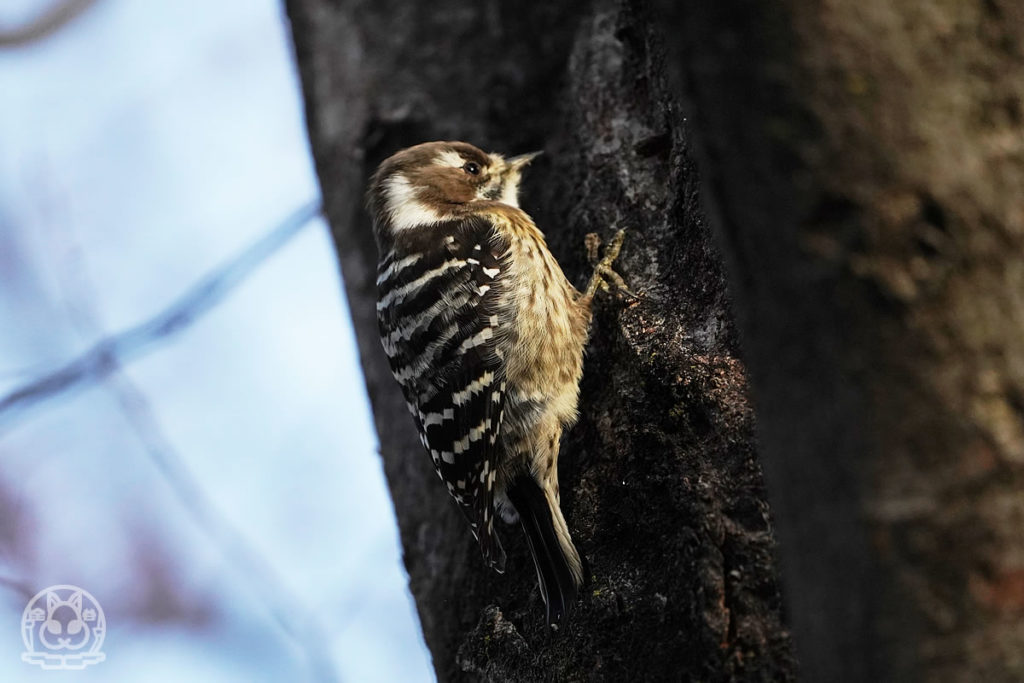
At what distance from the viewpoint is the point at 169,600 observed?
232 inches

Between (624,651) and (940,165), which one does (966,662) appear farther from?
(624,651)

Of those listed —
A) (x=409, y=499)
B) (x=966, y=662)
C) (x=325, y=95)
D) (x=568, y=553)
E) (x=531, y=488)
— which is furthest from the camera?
(x=325, y=95)

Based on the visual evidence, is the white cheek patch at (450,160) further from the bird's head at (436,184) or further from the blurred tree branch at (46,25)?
the blurred tree branch at (46,25)

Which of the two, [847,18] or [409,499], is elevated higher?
[847,18]

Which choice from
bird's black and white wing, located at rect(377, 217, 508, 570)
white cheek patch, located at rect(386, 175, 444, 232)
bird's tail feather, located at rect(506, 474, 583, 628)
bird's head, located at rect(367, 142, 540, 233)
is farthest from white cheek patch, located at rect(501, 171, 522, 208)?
bird's tail feather, located at rect(506, 474, 583, 628)

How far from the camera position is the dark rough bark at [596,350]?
2631 millimetres

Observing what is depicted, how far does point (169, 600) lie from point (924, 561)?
17.9 feet

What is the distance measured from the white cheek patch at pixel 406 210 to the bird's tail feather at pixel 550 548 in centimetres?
152

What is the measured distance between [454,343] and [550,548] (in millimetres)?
1168

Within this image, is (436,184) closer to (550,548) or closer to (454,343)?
(454,343)

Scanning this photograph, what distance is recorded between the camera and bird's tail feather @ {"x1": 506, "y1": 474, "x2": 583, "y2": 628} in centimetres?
297

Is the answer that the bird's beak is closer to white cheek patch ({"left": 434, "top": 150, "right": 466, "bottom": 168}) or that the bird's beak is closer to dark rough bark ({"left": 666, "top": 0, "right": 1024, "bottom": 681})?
white cheek patch ({"left": 434, "top": 150, "right": 466, "bottom": 168})

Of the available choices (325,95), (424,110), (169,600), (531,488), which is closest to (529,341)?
(531,488)

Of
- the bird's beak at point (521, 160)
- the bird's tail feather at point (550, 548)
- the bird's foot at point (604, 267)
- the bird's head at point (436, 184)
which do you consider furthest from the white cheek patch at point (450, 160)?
the bird's tail feather at point (550, 548)
